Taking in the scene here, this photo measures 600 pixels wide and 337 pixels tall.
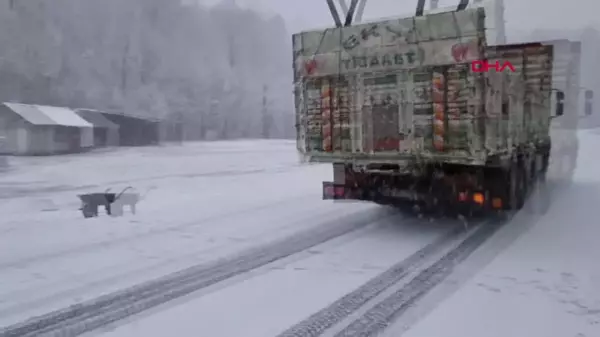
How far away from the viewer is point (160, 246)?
8.01 metres

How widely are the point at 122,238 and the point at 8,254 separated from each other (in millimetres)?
1617

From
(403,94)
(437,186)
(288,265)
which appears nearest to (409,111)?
(403,94)

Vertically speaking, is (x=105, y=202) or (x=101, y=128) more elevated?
(x=101, y=128)

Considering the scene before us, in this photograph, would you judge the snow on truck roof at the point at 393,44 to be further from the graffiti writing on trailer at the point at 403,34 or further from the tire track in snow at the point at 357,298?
the tire track in snow at the point at 357,298

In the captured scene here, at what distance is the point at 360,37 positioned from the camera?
28.0 ft

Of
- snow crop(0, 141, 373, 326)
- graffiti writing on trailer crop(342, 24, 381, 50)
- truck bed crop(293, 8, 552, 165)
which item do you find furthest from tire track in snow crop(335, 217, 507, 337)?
graffiti writing on trailer crop(342, 24, 381, 50)

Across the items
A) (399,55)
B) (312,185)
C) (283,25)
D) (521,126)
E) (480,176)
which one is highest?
(283,25)

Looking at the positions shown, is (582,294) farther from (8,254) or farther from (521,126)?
(8,254)

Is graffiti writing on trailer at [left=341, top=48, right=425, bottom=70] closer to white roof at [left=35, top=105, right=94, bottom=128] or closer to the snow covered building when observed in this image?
the snow covered building

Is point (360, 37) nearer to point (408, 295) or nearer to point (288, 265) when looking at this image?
point (288, 265)

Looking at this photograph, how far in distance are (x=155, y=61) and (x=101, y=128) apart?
1623 cm

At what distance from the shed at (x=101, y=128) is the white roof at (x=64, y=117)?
1608mm

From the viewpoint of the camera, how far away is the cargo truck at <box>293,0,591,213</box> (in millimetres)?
7824

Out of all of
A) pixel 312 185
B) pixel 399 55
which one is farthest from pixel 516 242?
pixel 312 185
